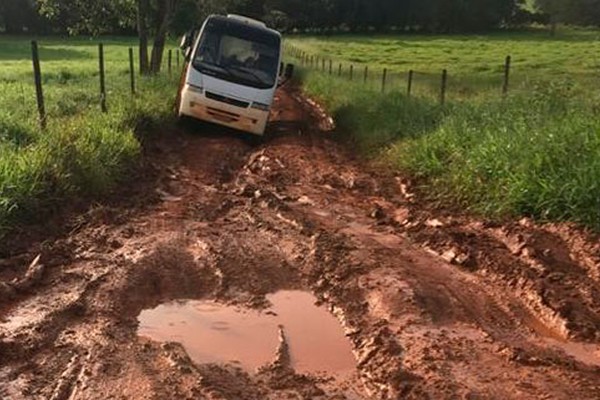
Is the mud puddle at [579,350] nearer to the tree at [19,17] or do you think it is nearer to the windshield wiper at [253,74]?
the windshield wiper at [253,74]

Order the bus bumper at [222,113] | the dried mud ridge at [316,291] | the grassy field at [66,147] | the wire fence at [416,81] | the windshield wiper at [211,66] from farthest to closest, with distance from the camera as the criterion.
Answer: the wire fence at [416,81]
the windshield wiper at [211,66]
the bus bumper at [222,113]
the grassy field at [66,147]
the dried mud ridge at [316,291]

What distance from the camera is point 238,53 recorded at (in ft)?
49.1

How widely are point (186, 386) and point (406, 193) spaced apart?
6.16 metres

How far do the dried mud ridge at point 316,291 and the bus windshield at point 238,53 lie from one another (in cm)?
488

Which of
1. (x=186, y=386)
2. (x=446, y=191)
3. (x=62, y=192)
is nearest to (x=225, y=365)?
(x=186, y=386)

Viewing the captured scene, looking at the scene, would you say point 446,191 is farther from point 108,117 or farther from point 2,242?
point 108,117

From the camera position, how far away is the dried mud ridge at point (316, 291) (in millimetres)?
4422

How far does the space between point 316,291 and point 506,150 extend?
384 cm

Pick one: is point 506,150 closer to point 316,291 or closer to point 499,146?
point 499,146

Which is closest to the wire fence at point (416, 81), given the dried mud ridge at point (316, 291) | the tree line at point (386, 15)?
the dried mud ridge at point (316, 291)

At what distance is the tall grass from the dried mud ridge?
368 millimetres

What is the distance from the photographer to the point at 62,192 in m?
8.27

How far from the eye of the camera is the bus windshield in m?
14.5

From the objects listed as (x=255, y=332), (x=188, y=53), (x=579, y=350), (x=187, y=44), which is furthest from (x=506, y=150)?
(x=187, y=44)
